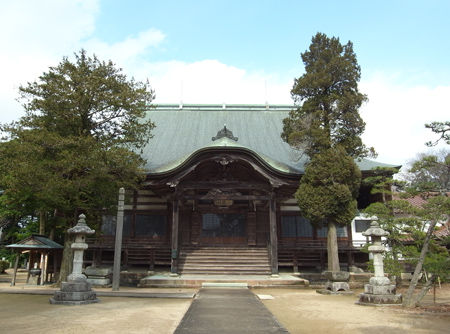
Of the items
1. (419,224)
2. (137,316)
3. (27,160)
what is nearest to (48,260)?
(27,160)

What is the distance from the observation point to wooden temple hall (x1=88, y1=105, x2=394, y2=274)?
14719 millimetres

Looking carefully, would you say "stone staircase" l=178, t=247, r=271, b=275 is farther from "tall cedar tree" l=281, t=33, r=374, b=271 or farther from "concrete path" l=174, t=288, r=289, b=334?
"concrete path" l=174, t=288, r=289, b=334

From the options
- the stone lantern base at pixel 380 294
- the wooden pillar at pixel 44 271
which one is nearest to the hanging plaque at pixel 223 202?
the stone lantern base at pixel 380 294

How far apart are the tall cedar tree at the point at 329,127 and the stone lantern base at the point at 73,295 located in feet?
28.4

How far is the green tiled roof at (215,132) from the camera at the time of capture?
1773 centimetres

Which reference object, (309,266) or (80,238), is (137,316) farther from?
(309,266)

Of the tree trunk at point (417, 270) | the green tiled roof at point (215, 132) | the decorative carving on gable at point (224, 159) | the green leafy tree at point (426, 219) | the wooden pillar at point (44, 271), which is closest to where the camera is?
the green leafy tree at point (426, 219)

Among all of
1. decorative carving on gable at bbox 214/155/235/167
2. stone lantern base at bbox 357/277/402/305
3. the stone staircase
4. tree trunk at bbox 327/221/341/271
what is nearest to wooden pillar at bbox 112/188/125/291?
the stone staircase

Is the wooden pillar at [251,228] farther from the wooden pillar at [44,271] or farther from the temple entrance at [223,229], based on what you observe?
the wooden pillar at [44,271]

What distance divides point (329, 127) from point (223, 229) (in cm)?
764

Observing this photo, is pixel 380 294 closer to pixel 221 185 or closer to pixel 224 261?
pixel 224 261

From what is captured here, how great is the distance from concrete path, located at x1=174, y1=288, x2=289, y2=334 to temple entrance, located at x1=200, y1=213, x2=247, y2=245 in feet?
24.4

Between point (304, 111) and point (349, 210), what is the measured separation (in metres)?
4.85

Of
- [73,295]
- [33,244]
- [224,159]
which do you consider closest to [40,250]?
[33,244]
